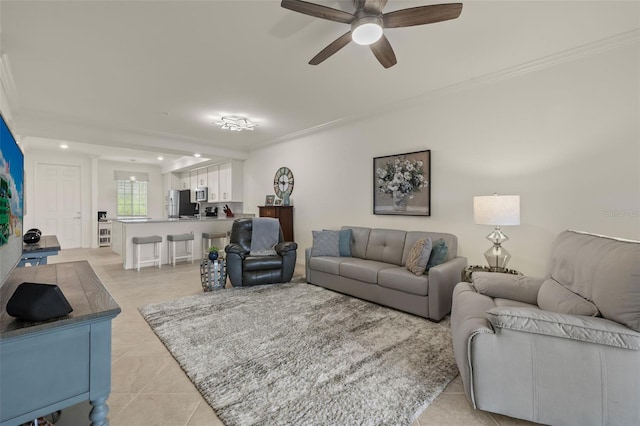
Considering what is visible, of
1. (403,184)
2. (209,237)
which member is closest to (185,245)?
(209,237)

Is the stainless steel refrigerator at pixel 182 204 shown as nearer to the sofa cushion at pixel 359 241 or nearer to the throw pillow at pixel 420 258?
the sofa cushion at pixel 359 241

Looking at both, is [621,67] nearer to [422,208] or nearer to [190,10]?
[422,208]

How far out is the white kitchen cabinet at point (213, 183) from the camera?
767 cm

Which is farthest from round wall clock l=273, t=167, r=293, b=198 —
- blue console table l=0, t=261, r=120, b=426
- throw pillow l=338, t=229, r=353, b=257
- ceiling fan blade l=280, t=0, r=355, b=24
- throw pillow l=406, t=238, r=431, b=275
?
blue console table l=0, t=261, r=120, b=426

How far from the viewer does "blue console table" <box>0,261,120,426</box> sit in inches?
38.1

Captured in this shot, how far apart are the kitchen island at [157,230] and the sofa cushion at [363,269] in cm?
394

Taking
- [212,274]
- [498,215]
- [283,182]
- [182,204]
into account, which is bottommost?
[212,274]

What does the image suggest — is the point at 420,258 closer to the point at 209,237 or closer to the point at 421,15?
the point at 421,15

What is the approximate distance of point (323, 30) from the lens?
2.36 meters

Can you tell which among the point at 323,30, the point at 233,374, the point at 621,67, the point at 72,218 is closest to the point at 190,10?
the point at 323,30

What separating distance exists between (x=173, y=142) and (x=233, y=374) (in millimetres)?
5204

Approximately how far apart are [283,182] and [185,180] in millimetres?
4657

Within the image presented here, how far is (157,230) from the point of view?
5730 millimetres

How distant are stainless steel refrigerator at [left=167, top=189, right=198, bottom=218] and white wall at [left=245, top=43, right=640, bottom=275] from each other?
6.24 m
